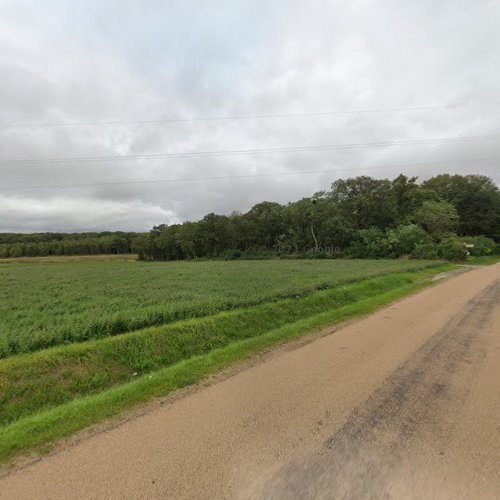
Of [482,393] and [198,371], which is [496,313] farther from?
[198,371]

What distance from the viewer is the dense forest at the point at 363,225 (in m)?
51.5

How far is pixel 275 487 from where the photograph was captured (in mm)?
2977

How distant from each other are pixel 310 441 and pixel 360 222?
70.1 metres

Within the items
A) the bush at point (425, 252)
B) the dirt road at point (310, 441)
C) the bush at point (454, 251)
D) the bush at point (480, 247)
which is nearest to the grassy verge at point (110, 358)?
the dirt road at point (310, 441)

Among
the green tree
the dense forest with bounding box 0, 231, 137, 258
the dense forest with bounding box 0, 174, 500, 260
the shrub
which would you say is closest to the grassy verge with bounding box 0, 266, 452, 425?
the dense forest with bounding box 0, 174, 500, 260

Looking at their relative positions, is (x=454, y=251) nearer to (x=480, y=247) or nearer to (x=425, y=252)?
(x=425, y=252)

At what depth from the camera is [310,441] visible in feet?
12.2

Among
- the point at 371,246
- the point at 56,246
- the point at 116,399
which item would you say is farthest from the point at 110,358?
the point at 56,246

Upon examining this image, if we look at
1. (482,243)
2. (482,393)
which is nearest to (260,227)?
(482,243)

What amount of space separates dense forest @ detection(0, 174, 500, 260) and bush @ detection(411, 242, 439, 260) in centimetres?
12

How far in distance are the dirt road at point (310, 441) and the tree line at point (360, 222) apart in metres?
50.0

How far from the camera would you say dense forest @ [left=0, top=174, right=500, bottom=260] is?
5153 cm

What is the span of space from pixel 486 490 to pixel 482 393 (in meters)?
2.44

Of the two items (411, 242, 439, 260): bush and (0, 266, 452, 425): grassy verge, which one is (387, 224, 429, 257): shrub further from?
(0, 266, 452, 425): grassy verge
